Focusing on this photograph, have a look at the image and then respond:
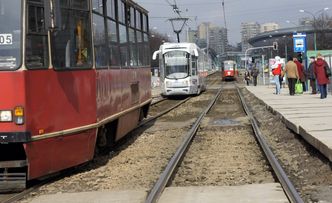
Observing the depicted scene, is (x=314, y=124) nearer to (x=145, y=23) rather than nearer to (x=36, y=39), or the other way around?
(x=145, y=23)

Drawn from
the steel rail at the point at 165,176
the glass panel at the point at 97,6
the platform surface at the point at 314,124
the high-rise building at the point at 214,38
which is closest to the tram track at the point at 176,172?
the steel rail at the point at 165,176

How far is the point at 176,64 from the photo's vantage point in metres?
34.5

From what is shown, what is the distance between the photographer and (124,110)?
12.4 m

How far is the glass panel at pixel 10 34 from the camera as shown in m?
7.95

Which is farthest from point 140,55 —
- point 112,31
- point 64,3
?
point 64,3

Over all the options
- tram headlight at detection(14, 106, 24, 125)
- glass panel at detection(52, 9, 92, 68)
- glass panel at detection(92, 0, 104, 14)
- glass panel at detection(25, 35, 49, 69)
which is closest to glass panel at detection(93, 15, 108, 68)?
glass panel at detection(92, 0, 104, 14)

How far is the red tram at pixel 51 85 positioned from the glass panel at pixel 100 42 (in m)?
0.02

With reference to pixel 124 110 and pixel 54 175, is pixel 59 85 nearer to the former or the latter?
pixel 54 175

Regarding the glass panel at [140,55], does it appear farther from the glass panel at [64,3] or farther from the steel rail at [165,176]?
the glass panel at [64,3]

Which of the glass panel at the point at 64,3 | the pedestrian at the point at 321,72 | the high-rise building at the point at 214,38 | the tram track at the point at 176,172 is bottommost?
the tram track at the point at 176,172

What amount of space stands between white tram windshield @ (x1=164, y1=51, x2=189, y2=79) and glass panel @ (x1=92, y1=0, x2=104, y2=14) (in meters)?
23.9

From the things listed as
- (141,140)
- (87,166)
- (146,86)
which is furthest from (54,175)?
(146,86)

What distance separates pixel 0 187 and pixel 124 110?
4.49 metres

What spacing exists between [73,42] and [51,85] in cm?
88
